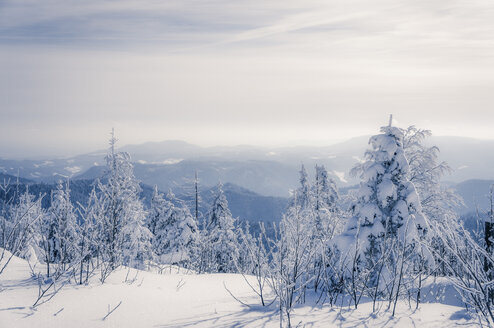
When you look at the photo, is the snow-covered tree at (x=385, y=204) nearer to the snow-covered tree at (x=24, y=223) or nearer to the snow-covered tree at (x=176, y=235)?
the snow-covered tree at (x=24, y=223)

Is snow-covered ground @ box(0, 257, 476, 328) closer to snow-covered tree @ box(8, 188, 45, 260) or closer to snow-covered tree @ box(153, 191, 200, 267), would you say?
snow-covered tree @ box(8, 188, 45, 260)

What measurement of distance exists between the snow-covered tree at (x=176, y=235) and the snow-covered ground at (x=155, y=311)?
771 inches

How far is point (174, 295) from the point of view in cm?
603

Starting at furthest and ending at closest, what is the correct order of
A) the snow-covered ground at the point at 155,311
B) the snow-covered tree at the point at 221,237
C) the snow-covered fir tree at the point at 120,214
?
1. the snow-covered tree at the point at 221,237
2. the snow-covered fir tree at the point at 120,214
3. the snow-covered ground at the point at 155,311

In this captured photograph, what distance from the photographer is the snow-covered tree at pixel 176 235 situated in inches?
1011

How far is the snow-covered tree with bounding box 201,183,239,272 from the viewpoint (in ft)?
84.3

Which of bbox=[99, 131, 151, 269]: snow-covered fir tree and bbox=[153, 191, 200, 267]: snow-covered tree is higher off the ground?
bbox=[99, 131, 151, 269]: snow-covered fir tree

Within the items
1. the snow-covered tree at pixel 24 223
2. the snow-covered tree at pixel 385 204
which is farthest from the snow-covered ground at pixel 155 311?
the snow-covered tree at pixel 385 204

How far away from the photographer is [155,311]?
4898 millimetres

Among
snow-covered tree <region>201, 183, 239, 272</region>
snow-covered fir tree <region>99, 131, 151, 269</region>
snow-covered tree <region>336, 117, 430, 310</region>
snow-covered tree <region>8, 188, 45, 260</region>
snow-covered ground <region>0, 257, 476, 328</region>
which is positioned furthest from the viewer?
snow-covered tree <region>201, 183, 239, 272</region>

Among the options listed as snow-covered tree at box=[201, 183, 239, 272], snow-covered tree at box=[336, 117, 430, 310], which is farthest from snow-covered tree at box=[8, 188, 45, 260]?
snow-covered tree at box=[201, 183, 239, 272]

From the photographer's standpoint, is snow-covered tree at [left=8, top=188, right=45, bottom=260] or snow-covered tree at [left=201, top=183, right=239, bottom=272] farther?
snow-covered tree at [left=201, top=183, right=239, bottom=272]

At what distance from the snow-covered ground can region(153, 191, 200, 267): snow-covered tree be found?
64.3 feet

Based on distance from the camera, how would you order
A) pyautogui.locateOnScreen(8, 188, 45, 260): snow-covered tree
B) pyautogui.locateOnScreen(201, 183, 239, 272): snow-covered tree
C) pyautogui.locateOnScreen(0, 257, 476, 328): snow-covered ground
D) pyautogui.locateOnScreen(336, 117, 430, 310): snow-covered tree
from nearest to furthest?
pyautogui.locateOnScreen(0, 257, 476, 328): snow-covered ground, pyautogui.locateOnScreen(8, 188, 45, 260): snow-covered tree, pyautogui.locateOnScreen(336, 117, 430, 310): snow-covered tree, pyautogui.locateOnScreen(201, 183, 239, 272): snow-covered tree
